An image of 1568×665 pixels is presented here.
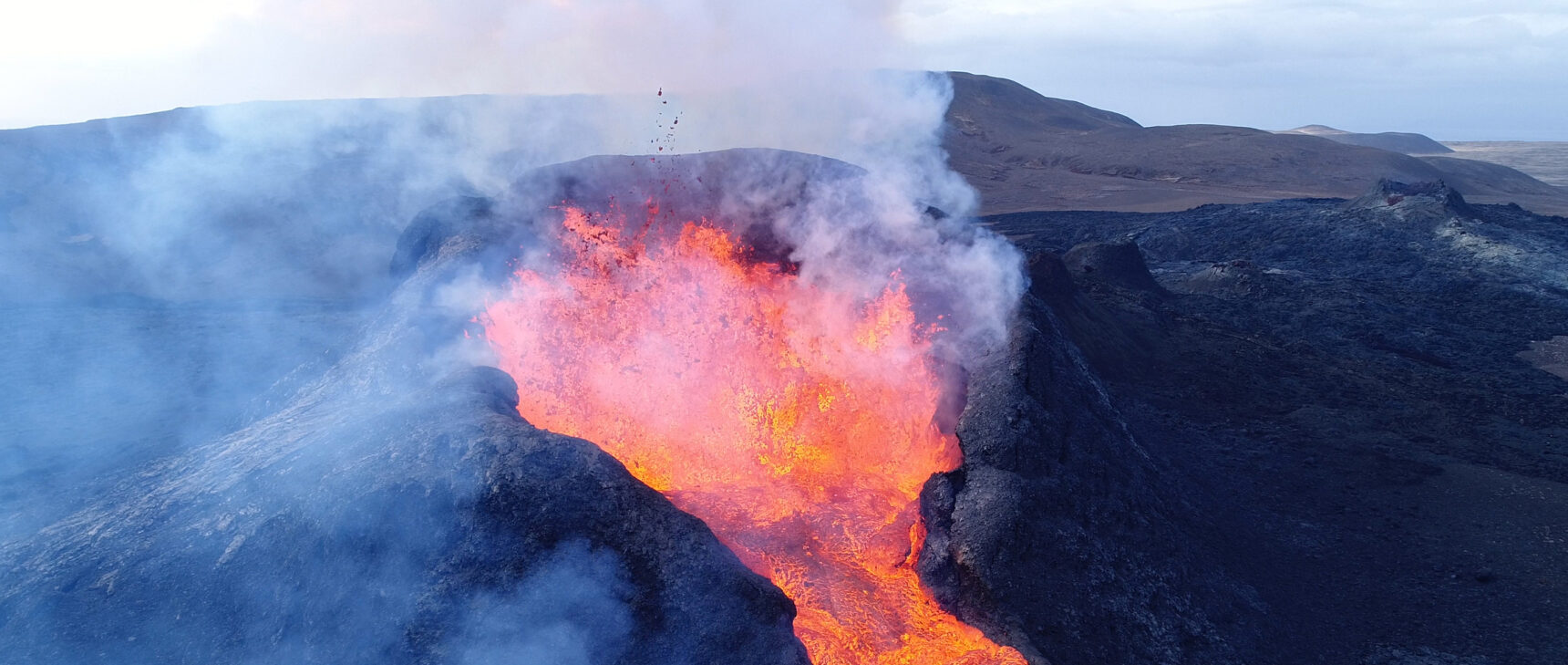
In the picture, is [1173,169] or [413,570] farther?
[1173,169]

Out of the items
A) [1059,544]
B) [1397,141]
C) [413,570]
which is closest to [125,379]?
[413,570]

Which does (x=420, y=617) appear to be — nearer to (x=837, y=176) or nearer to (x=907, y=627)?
(x=907, y=627)

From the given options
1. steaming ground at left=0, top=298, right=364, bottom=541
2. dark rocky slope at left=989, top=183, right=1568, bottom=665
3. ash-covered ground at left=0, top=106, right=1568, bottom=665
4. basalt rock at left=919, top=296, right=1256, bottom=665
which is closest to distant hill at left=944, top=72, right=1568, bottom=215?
dark rocky slope at left=989, top=183, right=1568, bottom=665

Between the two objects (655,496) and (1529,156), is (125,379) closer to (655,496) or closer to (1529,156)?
(655,496)

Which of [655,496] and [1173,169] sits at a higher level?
[1173,169]

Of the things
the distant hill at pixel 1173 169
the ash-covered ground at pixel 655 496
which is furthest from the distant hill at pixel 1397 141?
the ash-covered ground at pixel 655 496
